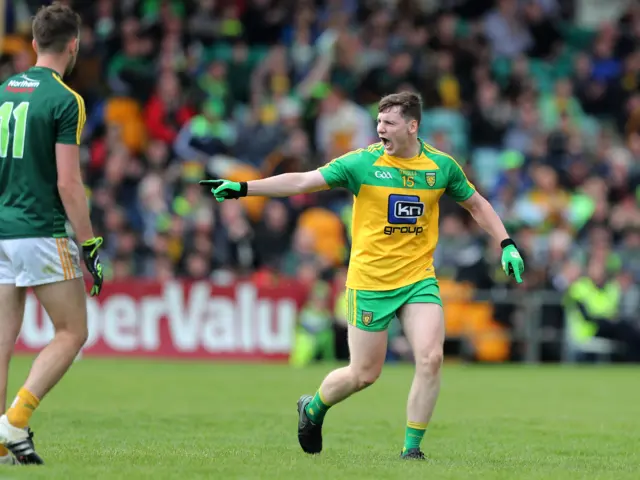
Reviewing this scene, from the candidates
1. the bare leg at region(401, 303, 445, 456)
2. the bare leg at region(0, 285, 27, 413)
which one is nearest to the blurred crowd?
the bare leg at region(401, 303, 445, 456)

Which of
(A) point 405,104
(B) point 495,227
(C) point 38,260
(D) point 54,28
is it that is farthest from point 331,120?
(C) point 38,260

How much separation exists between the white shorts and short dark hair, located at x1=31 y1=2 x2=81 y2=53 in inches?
45.7

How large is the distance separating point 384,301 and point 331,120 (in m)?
12.9

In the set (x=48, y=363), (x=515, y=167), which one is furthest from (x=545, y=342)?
(x=48, y=363)

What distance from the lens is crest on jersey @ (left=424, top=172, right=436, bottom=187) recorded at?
8.88 metres

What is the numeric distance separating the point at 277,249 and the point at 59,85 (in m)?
12.3

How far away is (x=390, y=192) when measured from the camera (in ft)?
28.9

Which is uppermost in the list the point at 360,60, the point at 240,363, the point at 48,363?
the point at 360,60

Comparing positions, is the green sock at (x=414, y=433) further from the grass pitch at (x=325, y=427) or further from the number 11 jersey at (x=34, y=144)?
the number 11 jersey at (x=34, y=144)

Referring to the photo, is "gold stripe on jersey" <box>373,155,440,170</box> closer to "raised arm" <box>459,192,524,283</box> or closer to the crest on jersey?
the crest on jersey

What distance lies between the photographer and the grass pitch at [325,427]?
26.2ft

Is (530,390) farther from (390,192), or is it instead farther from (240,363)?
(390,192)

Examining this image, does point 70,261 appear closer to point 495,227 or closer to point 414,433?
point 414,433

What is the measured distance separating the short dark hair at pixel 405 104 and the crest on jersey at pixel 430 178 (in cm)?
37
